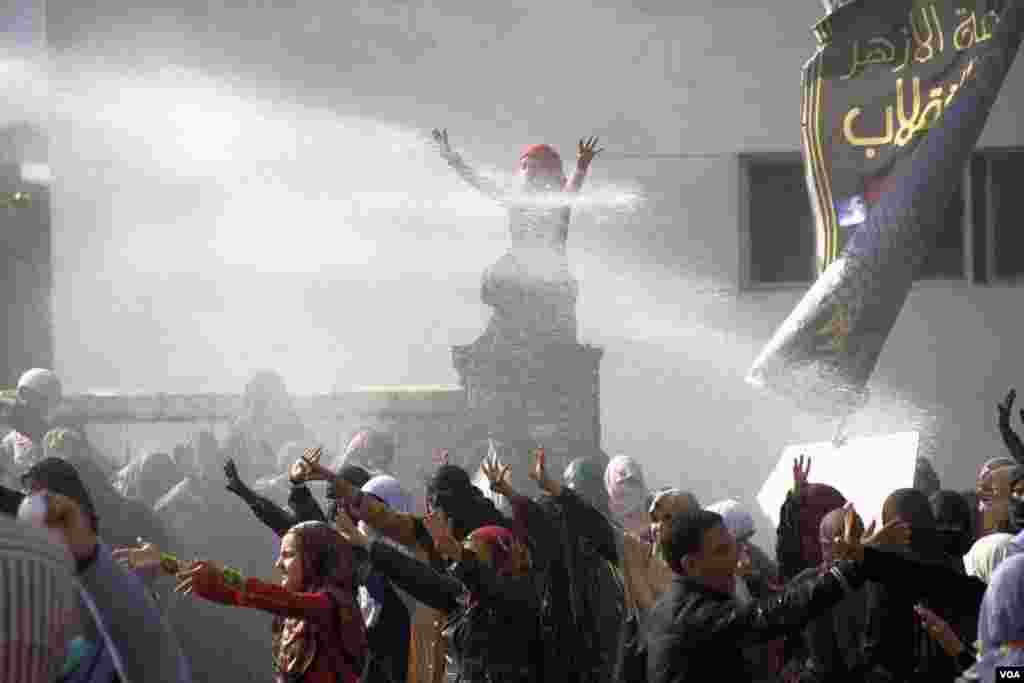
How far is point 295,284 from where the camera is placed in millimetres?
16406

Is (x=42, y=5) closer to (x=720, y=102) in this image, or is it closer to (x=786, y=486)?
(x=720, y=102)

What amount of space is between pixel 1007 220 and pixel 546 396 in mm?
5560

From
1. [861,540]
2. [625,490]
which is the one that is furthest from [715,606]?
[625,490]

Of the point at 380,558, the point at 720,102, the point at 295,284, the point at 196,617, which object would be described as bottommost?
the point at 196,617

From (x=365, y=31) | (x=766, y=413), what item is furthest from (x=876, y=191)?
(x=365, y=31)

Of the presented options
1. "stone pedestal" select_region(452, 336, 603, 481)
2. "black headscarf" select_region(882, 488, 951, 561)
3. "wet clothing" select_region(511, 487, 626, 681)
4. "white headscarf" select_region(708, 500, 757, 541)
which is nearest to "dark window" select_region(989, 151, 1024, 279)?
"stone pedestal" select_region(452, 336, 603, 481)

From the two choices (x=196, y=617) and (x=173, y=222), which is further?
(x=173, y=222)

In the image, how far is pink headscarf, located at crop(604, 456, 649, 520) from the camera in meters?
9.77

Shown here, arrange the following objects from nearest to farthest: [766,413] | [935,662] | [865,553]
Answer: [865,553] < [935,662] < [766,413]

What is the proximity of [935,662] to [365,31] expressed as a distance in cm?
1046

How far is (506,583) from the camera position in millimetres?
6750

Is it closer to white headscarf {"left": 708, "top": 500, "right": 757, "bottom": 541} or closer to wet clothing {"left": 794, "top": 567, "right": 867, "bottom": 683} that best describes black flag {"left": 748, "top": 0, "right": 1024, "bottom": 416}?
white headscarf {"left": 708, "top": 500, "right": 757, "bottom": 541}

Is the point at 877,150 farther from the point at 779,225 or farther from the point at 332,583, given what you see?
the point at 779,225

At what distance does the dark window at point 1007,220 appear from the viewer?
631 inches
